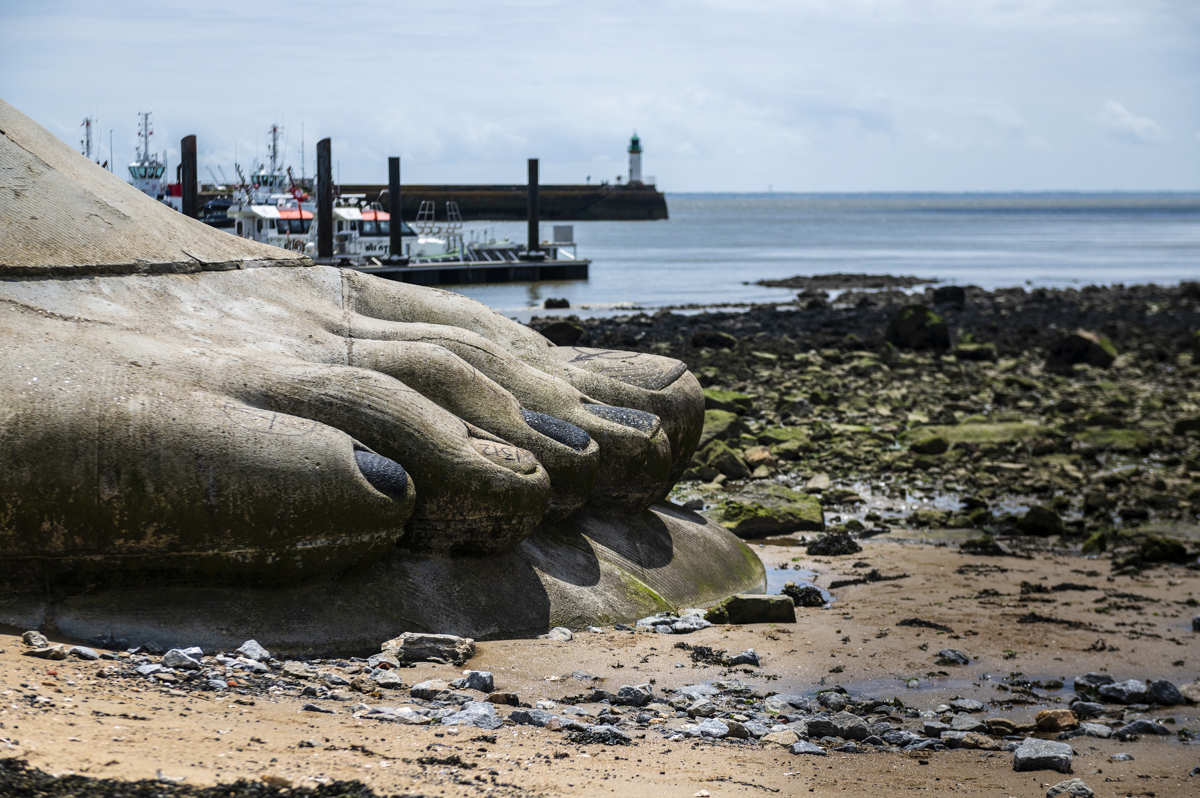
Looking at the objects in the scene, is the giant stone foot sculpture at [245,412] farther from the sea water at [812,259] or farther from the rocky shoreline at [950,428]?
the sea water at [812,259]

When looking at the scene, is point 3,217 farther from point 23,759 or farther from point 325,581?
point 23,759

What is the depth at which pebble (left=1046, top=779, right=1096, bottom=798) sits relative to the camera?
5.39 metres

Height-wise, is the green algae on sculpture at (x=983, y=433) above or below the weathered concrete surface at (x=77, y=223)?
below

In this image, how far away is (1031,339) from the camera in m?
28.6

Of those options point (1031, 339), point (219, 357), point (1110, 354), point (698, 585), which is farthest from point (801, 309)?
point (219, 357)

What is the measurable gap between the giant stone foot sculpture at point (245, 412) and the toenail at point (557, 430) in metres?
0.02

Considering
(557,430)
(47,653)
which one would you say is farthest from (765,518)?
(47,653)

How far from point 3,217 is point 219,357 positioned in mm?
1709

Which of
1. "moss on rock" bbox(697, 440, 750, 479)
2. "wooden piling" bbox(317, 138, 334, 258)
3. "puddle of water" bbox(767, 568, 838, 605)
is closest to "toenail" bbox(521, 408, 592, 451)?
"puddle of water" bbox(767, 568, 838, 605)

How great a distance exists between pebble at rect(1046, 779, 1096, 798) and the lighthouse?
103 meters

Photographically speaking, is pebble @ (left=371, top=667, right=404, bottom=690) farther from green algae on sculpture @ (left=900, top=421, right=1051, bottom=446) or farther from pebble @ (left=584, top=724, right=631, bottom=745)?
green algae on sculpture @ (left=900, top=421, right=1051, bottom=446)

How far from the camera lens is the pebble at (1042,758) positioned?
5.75 m

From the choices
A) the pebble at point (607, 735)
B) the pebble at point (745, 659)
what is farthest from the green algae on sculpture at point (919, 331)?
the pebble at point (607, 735)

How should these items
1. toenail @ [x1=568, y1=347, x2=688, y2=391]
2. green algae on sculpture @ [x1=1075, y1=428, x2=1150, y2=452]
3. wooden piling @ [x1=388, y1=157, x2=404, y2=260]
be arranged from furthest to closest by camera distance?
wooden piling @ [x1=388, y1=157, x2=404, y2=260]
green algae on sculpture @ [x1=1075, y1=428, x2=1150, y2=452]
toenail @ [x1=568, y1=347, x2=688, y2=391]
